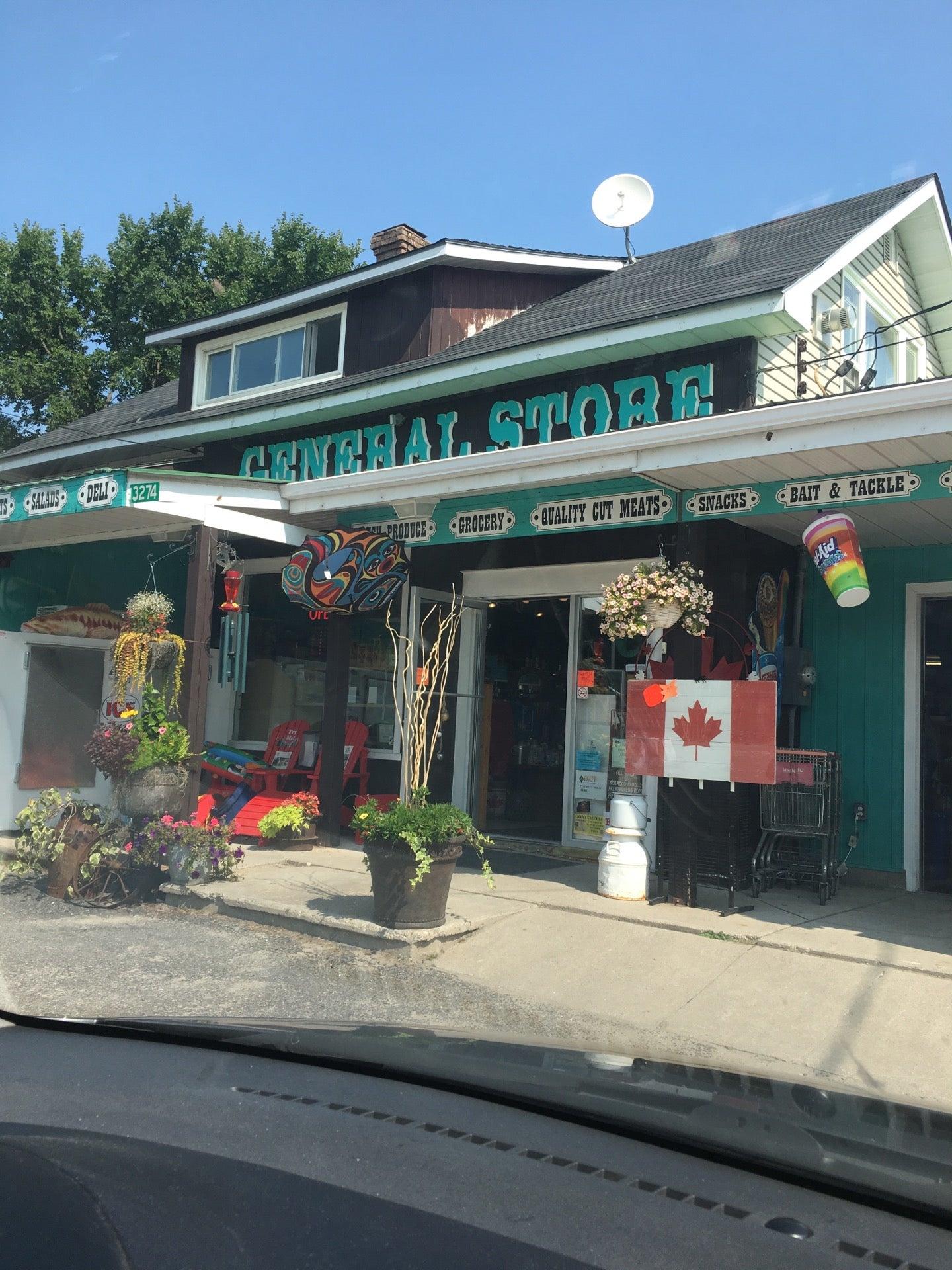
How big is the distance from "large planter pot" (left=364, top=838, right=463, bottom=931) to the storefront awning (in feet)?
12.4

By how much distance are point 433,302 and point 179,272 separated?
2350 centimetres

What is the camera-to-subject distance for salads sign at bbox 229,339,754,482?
8945 mm

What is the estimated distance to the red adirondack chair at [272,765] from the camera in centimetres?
1125

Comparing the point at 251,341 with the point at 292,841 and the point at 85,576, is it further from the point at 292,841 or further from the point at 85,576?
the point at 292,841

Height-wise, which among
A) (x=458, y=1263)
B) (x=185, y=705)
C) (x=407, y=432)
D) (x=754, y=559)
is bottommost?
Result: (x=458, y=1263)

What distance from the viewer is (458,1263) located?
5.25 ft

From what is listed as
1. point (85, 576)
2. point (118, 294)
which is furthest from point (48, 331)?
point (85, 576)

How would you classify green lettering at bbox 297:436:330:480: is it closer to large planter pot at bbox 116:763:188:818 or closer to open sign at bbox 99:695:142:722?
open sign at bbox 99:695:142:722

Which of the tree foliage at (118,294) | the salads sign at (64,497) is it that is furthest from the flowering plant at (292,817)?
the tree foliage at (118,294)

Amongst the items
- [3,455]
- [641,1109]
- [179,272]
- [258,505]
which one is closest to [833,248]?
[258,505]

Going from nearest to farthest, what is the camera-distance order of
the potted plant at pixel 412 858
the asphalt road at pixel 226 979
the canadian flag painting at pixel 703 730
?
1. the asphalt road at pixel 226 979
2. the potted plant at pixel 412 858
3. the canadian flag painting at pixel 703 730

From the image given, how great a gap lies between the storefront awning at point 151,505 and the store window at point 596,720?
120 inches

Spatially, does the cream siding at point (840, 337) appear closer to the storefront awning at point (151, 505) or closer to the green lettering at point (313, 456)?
the storefront awning at point (151, 505)

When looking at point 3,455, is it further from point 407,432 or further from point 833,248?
point 833,248
